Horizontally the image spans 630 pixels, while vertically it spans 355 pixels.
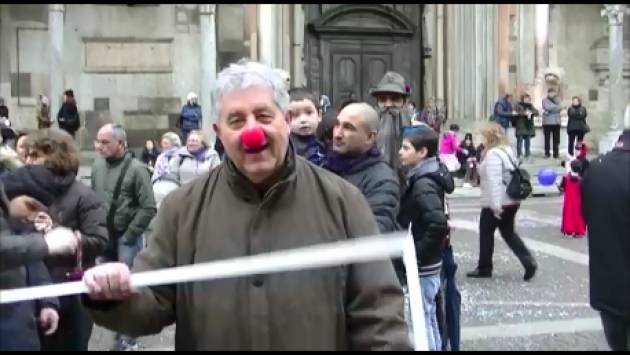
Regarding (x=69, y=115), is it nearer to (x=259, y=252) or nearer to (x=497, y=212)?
(x=497, y=212)

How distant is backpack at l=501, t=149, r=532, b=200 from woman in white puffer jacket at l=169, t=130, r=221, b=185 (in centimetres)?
326

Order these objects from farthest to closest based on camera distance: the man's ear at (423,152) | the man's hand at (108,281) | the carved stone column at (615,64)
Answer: the carved stone column at (615,64), the man's ear at (423,152), the man's hand at (108,281)

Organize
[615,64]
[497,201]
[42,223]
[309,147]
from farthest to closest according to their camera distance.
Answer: [615,64]
[497,201]
[309,147]
[42,223]

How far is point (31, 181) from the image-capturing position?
188 inches

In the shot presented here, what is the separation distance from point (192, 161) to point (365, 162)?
362cm

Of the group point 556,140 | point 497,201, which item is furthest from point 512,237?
point 556,140

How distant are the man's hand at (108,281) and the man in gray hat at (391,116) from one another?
4240 millimetres

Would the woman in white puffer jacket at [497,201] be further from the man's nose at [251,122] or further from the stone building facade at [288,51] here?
the stone building facade at [288,51]

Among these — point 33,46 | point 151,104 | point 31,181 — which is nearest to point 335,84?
point 151,104

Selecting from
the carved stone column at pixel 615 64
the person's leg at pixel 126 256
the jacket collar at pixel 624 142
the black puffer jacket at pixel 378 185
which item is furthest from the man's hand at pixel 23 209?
the carved stone column at pixel 615 64

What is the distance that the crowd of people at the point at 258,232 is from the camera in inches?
105

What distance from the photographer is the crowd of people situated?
8.77 feet

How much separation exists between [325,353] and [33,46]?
1968 centimetres

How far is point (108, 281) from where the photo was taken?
251cm
